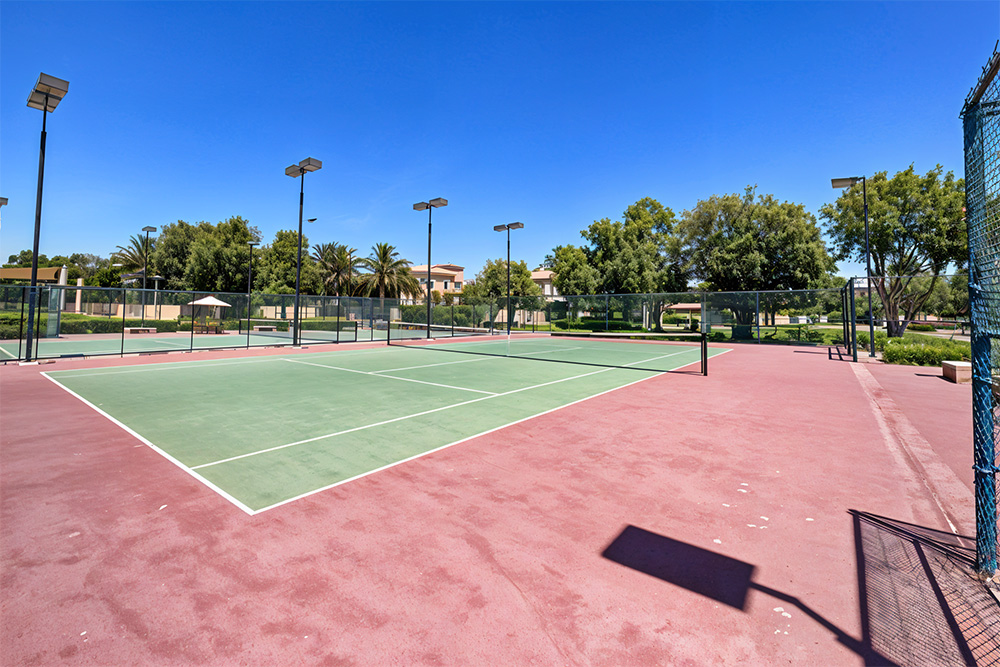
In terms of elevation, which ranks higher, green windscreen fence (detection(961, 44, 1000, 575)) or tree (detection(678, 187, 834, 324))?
tree (detection(678, 187, 834, 324))

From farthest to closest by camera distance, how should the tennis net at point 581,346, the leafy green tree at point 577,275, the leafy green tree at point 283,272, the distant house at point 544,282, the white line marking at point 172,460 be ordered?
the distant house at point 544,282
the leafy green tree at point 283,272
the leafy green tree at point 577,275
the tennis net at point 581,346
the white line marking at point 172,460

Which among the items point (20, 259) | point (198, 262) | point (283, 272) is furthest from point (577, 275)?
point (20, 259)

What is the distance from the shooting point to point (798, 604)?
2873 mm

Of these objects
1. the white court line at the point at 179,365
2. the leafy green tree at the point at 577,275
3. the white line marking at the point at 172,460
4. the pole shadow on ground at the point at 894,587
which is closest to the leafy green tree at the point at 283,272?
the leafy green tree at the point at 577,275

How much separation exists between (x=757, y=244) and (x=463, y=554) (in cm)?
3976

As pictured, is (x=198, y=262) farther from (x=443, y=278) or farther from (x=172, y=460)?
(x=172, y=460)

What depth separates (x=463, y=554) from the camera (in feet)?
11.4

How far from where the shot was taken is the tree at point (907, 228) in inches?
1148

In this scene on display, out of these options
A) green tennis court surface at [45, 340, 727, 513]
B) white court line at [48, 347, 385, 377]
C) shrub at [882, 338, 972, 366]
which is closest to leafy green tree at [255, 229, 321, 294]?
white court line at [48, 347, 385, 377]

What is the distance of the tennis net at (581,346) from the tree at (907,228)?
1433 centimetres

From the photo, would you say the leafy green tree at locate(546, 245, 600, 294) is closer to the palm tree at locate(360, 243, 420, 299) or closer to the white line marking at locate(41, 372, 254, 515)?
the palm tree at locate(360, 243, 420, 299)

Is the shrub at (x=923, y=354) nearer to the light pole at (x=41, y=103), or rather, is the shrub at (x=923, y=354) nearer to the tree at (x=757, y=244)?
the tree at (x=757, y=244)

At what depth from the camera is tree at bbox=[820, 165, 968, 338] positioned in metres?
29.2

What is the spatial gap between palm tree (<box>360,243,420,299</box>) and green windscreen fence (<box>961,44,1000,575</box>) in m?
50.6
